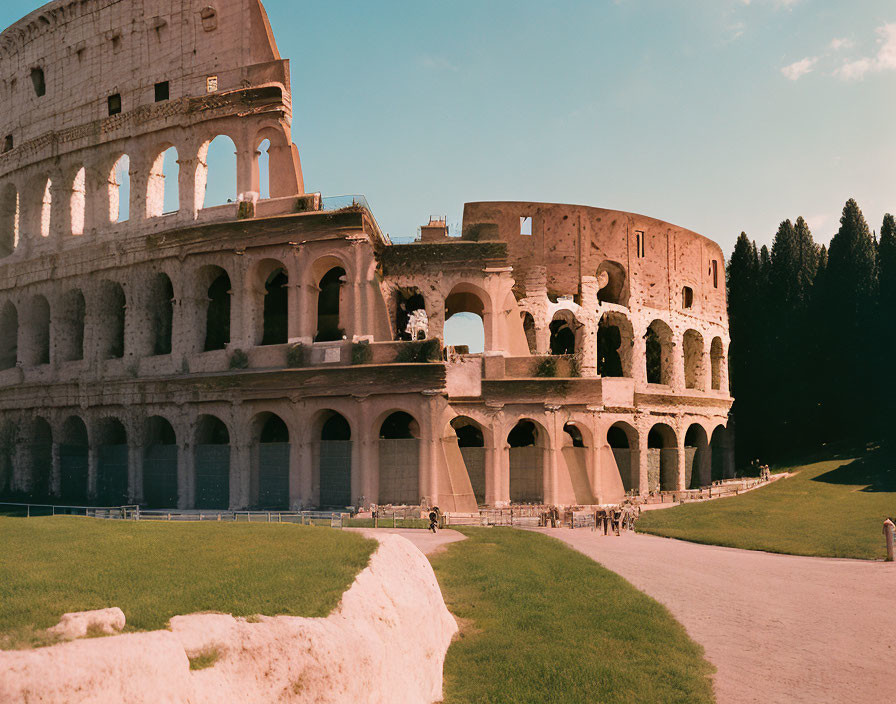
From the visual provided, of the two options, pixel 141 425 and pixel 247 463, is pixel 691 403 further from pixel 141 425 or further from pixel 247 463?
pixel 141 425

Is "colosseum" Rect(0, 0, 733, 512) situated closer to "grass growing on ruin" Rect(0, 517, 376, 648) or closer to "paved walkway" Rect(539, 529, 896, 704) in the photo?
"paved walkway" Rect(539, 529, 896, 704)

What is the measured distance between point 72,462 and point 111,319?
24.3ft

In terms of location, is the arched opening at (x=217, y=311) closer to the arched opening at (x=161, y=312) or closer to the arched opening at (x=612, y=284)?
the arched opening at (x=161, y=312)

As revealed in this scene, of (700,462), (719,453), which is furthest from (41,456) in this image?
(719,453)

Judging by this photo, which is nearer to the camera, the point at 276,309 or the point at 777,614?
the point at 777,614

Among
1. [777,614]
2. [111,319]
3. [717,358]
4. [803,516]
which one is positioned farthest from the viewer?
[717,358]

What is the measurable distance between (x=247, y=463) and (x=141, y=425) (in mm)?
6206

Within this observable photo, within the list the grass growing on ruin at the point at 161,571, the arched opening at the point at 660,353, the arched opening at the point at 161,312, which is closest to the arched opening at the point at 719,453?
the arched opening at the point at 660,353

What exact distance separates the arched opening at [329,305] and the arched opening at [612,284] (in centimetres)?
1409

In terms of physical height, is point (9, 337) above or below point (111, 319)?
below

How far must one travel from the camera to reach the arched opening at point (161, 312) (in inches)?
1403

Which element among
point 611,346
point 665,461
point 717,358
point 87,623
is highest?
point 611,346

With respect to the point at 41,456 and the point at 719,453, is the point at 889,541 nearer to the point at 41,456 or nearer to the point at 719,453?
the point at 719,453

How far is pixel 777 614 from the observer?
16.3 meters
